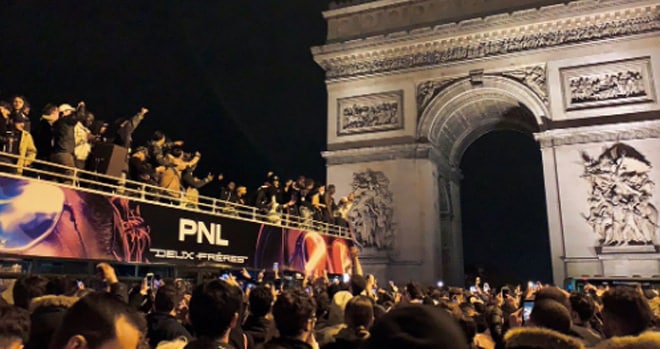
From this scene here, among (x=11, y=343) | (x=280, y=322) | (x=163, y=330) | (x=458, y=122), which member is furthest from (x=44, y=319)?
(x=458, y=122)

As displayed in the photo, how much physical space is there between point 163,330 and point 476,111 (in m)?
22.9

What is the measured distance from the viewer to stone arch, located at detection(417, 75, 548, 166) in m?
21.6

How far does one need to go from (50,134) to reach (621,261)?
1791 centimetres

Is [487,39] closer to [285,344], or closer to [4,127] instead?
[4,127]

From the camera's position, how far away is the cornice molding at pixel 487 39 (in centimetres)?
2006

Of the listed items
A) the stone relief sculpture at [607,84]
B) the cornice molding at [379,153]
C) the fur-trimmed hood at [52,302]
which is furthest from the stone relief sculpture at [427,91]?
the fur-trimmed hood at [52,302]

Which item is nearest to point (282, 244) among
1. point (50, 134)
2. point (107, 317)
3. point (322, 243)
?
point (322, 243)

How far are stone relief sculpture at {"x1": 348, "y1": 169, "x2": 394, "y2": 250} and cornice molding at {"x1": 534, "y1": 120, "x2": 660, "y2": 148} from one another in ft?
21.9

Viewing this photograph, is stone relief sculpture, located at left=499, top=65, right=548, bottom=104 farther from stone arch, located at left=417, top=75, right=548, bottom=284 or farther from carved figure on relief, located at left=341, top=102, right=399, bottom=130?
carved figure on relief, located at left=341, top=102, right=399, bottom=130

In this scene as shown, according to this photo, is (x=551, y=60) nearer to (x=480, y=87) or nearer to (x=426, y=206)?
(x=480, y=87)

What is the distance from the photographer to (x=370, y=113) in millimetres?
23797

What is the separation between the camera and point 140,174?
1166cm

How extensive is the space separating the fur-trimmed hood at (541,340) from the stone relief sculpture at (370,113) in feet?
68.5

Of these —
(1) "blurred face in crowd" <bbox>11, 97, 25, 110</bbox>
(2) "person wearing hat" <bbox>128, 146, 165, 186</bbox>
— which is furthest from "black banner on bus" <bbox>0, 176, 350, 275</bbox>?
(1) "blurred face in crowd" <bbox>11, 97, 25, 110</bbox>
